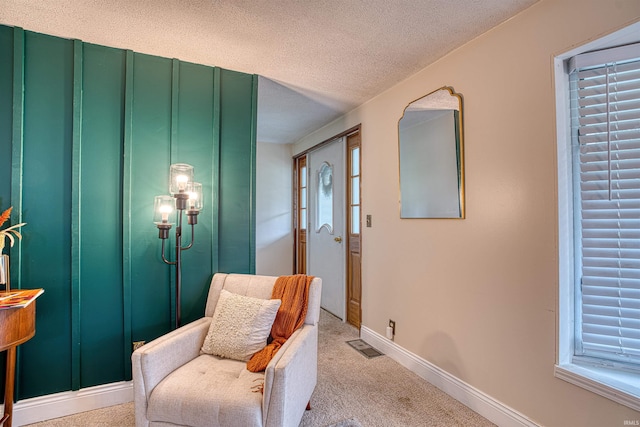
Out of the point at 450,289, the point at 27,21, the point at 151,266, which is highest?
the point at 27,21

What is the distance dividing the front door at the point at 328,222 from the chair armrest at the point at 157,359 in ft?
6.92

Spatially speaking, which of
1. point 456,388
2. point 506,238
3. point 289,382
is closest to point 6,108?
point 289,382

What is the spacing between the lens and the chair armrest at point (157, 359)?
1.42 metres

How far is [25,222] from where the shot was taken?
73.0 inches

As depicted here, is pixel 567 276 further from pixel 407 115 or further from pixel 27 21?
pixel 27 21

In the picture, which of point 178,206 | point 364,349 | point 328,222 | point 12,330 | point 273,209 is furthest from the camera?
point 273,209

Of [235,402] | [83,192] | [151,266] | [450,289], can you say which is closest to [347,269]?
[450,289]

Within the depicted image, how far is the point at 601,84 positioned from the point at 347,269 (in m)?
2.64

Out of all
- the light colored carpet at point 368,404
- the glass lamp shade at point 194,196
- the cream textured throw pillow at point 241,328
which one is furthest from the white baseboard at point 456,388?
the glass lamp shade at point 194,196

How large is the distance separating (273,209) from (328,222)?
1224 mm

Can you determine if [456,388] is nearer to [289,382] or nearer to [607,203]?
[289,382]

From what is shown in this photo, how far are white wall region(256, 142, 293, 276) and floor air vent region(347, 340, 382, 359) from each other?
6.78ft

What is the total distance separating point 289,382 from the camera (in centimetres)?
136

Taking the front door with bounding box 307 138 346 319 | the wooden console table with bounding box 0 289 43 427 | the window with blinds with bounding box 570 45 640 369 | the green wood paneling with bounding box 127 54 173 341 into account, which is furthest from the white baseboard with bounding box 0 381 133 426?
the window with blinds with bounding box 570 45 640 369
